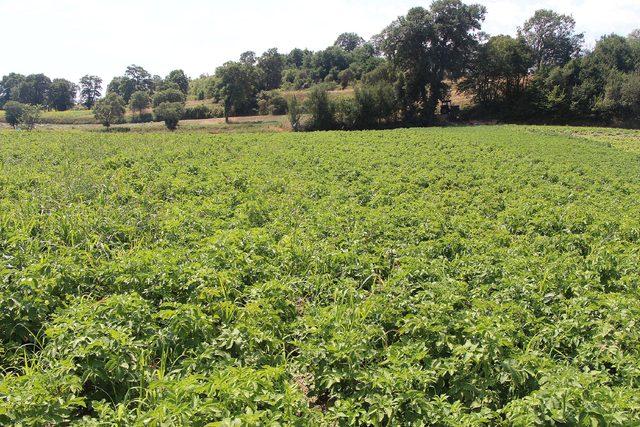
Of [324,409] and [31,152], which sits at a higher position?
[31,152]

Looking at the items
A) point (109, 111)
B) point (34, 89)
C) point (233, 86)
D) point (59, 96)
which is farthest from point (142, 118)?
point (34, 89)

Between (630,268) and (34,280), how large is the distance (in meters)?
9.23

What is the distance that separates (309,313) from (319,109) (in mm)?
52346

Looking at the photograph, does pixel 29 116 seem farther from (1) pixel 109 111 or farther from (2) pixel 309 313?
(2) pixel 309 313

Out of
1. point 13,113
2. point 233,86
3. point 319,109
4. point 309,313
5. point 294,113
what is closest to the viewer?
point 309,313

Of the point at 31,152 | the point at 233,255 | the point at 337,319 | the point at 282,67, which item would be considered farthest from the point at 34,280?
the point at 282,67

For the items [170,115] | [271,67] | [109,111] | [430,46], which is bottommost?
[170,115]

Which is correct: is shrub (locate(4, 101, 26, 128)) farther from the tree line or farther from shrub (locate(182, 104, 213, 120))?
shrub (locate(182, 104, 213, 120))

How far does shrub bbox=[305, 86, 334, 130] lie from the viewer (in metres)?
55.2

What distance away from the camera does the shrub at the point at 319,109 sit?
5525 centimetres

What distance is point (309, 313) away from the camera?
5555mm

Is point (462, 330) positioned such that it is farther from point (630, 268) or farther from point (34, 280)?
point (34, 280)

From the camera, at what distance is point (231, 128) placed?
201ft

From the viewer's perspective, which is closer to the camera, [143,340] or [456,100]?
[143,340]
